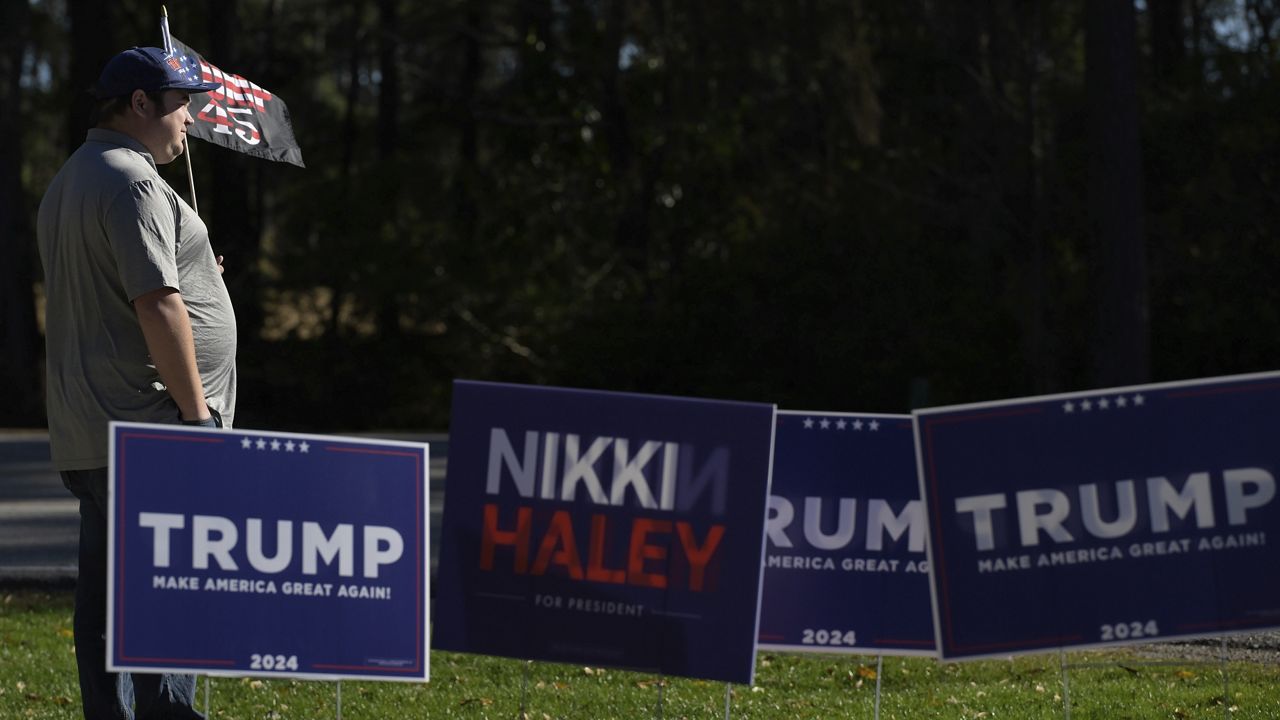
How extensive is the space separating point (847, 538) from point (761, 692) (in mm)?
1496

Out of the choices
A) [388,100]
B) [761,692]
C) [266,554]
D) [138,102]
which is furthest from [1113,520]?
[388,100]

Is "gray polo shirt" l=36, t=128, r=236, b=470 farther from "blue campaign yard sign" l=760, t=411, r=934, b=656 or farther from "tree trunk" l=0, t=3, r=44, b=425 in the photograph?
"tree trunk" l=0, t=3, r=44, b=425

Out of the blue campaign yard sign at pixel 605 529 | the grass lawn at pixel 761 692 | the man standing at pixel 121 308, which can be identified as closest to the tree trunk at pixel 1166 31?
the grass lawn at pixel 761 692

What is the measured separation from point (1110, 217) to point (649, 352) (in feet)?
23.1

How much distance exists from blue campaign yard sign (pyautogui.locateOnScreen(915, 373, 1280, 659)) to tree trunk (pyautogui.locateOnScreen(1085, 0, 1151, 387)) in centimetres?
1129

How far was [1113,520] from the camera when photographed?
4.91 metres

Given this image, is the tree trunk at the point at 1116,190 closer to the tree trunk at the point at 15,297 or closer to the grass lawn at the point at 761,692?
the grass lawn at the point at 761,692

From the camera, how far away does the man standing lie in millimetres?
4582

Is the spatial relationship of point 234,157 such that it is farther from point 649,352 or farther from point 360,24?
point 649,352

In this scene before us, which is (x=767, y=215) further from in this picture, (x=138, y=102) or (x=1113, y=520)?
(x=138, y=102)

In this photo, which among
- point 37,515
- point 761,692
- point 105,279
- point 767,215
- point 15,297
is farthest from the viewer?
point 15,297

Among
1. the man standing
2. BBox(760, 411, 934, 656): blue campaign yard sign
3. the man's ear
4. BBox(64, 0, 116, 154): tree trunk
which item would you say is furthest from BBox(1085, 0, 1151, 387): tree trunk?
BBox(64, 0, 116, 154): tree trunk

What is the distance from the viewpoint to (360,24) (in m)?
31.2

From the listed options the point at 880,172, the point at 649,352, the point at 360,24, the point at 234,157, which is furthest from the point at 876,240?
the point at 360,24
